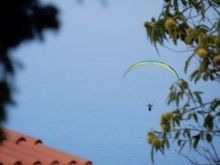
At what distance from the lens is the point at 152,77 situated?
13.5 ft

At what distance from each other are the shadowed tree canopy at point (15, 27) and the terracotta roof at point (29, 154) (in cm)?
147

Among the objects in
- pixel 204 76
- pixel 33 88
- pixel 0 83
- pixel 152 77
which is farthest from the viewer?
pixel 152 77

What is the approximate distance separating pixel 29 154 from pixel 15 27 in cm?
177

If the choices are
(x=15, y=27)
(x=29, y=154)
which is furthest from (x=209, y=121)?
(x=29, y=154)

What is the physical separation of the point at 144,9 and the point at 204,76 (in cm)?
233

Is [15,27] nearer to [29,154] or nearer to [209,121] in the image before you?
[209,121]

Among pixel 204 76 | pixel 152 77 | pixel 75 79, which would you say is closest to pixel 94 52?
pixel 75 79

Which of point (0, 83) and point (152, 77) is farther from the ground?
point (152, 77)

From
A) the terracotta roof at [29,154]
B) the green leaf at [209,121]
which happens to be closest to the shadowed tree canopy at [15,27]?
the green leaf at [209,121]

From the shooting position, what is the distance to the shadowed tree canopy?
49.6 inches

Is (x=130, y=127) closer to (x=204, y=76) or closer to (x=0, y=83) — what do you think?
(x=204, y=76)

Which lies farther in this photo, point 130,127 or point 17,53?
point 130,127

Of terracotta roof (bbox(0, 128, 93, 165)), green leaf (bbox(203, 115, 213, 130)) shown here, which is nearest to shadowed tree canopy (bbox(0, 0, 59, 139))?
green leaf (bbox(203, 115, 213, 130))

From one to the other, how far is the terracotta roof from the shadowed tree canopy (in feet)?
4.81
